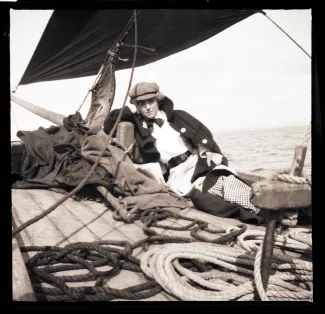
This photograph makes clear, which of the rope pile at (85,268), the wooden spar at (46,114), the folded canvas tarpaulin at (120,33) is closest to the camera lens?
the rope pile at (85,268)

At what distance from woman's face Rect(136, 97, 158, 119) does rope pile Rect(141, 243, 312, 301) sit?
1124mm

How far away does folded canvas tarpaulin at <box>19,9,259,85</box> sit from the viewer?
65.5 inches

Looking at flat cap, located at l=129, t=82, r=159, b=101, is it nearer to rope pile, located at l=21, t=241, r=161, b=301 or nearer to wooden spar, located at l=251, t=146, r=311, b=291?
rope pile, located at l=21, t=241, r=161, b=301

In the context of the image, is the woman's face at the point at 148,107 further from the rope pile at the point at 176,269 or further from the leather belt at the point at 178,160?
the rope pile at the point at 176,269

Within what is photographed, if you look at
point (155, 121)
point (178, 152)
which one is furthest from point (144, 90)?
point (178, 152)

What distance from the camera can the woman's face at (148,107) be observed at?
2.33 meters

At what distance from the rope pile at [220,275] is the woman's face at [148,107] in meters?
1.12

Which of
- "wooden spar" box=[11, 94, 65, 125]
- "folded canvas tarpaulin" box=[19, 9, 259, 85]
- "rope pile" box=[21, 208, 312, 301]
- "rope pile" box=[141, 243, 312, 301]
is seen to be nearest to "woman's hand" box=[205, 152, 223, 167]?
"folded canvas tarpaulin" box=[19, 9, 259, 85]

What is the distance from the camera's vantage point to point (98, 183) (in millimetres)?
2174

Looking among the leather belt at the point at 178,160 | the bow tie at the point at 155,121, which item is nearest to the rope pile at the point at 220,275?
the leather belt at the point at 178,160

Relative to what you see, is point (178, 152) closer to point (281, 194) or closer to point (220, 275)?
point (220, 275)
